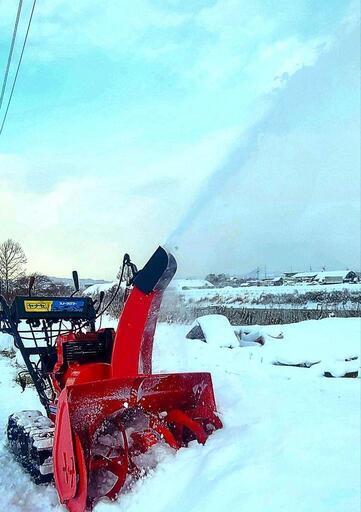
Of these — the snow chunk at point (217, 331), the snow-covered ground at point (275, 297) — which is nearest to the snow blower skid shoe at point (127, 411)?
the snow chunk at point (217, 331)

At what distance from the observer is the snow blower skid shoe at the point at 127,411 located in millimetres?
3688

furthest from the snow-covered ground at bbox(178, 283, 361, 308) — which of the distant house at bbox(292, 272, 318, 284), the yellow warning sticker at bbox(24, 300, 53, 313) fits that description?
the distant house at bbox(292, 272, 318, 284)

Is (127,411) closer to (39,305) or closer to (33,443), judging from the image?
(33,443)

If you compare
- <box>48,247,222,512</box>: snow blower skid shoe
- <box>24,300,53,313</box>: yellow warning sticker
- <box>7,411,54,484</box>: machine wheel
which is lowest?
<box>7,411,54,484</box>: machine wheel

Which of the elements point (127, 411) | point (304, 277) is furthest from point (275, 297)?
point (304, 277)

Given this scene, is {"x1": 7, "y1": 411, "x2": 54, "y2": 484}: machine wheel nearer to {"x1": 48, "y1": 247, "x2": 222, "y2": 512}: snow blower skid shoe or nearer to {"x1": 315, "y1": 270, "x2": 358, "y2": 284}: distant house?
{"x1": 48, "y1": 247, "x2": 222, "y2": 512}: snow blower skid shoe

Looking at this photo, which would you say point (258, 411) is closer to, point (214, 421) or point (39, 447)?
point (214, 421)

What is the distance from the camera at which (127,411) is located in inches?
161

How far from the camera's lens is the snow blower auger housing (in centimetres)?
372

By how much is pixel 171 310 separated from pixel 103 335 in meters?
0.76

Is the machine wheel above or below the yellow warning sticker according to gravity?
below

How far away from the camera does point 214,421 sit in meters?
4.41

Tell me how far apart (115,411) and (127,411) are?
0.13m

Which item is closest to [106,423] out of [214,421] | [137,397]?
[137,397]
